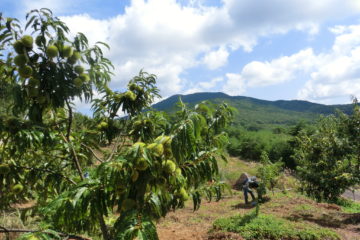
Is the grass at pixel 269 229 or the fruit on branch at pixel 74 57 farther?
the grass at pixel 269 229

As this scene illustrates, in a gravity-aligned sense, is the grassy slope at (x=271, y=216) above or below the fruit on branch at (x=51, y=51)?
below

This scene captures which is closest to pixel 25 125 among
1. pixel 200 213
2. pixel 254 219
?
pixel 254 219

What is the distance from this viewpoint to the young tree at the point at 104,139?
65.8 inches

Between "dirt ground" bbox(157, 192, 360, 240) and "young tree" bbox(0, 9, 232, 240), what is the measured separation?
17.1ft

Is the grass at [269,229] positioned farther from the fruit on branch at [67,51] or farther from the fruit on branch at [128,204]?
the fruit on branch at [67,51]

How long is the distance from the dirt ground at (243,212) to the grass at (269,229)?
404mm

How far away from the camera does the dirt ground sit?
7.69 metres

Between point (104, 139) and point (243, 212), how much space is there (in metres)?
8.46

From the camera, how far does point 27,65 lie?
6.81 feet

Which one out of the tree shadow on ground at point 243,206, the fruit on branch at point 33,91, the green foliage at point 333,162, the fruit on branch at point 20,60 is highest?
the fruit on branch at point 20,60

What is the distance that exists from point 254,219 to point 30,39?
298 inches

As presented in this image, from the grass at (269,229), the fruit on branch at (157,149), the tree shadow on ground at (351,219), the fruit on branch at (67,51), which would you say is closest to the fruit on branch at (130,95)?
the fruit on branch at (67,51)

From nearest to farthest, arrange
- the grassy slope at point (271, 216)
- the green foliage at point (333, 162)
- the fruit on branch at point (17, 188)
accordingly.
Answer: the fruit on branch at point (17, 188)
the grassy slope at point (271, 216)
the green foliage at point (333, 162)

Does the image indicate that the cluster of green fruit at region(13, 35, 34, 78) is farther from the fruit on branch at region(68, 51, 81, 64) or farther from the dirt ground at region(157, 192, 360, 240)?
the dirt ground at region(157, 192, 360, 240)
